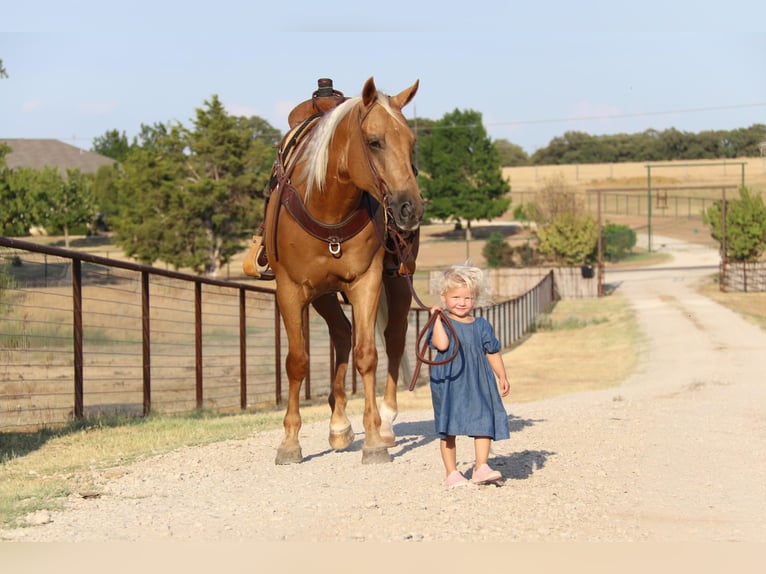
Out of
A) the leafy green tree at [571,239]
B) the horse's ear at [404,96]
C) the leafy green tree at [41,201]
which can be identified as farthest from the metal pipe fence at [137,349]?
the leafy green tree at [41,201]

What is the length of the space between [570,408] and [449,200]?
2680 inches

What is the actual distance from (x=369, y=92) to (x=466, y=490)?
107 inches

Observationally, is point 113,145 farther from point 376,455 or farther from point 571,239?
point 376,455

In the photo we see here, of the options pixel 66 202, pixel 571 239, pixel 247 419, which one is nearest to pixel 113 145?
pixel 66 202

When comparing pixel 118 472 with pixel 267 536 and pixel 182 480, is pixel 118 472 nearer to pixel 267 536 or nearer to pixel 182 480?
pixel 182 480

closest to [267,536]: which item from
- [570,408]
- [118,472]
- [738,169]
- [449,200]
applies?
[118,472]

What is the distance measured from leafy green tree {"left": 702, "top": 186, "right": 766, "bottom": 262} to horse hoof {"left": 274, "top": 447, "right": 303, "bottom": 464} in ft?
143

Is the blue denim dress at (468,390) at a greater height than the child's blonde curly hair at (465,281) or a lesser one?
lesser

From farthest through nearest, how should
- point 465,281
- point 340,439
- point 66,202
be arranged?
1. point 66,202
2. point 340,439
3. point 465,281

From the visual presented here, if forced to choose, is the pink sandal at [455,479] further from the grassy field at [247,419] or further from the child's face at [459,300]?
the grassy field at [247,419]

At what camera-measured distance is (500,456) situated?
24.5 feet

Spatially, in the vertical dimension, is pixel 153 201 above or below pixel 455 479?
above

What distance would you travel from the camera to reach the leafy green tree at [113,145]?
111 meters

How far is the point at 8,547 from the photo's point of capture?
4.95 m
